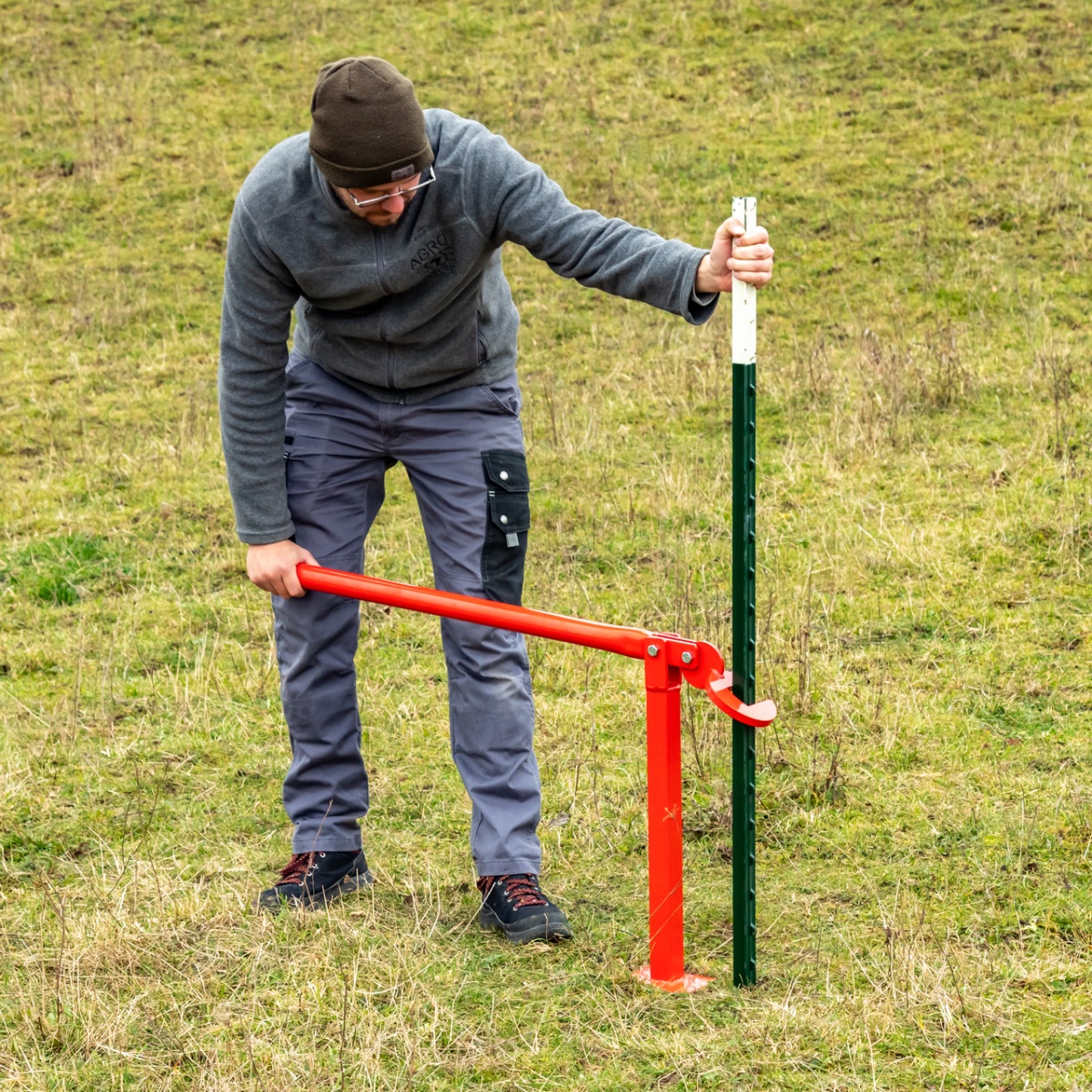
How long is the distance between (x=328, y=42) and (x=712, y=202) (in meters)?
5.17

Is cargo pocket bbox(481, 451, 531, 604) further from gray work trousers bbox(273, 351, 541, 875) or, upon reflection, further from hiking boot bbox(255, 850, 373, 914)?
hiking boot bbox(255, 850, 373, 914)

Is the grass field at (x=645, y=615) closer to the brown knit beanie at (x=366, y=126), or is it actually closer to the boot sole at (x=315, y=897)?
the boot sole at (x=315, y=897)

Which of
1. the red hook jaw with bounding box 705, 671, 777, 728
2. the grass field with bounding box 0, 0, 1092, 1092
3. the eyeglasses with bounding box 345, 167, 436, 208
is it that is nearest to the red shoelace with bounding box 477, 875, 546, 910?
the grass field with bounding box 0, 0, 1092, 1092

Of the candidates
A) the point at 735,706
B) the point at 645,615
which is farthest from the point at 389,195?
the point at 645,615

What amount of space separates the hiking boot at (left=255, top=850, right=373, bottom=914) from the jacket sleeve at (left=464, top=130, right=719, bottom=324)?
1.65 m

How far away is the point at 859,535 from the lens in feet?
19.5

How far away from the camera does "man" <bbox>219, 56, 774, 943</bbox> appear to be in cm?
332

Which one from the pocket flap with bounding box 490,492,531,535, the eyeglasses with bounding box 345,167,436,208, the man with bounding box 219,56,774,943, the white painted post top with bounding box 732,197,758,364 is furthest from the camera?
the pocket flap with bounding box 490,492,531,535

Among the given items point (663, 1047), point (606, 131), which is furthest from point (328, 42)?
point (663, 1047)

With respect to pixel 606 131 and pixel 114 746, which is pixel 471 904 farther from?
pixel 606 131

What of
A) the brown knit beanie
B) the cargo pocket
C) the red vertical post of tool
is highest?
the brown knit beanie

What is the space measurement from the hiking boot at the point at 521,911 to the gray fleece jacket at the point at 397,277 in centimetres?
104

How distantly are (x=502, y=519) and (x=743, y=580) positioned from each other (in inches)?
30.6

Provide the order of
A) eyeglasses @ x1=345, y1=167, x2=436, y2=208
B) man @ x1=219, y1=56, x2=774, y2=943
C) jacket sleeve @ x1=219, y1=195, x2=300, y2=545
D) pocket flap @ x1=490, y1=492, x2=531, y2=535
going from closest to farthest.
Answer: eyeglasses @ x1=345, y1=167, x2=436, y2=208 → man @ x1=219, y1=56, x2=774, y2=943 → jacket sleeve @ x1=219, y1=195, x2=300, y2=545 → pocket flap @ x1=490, y1=492, x2=531, y2=535
